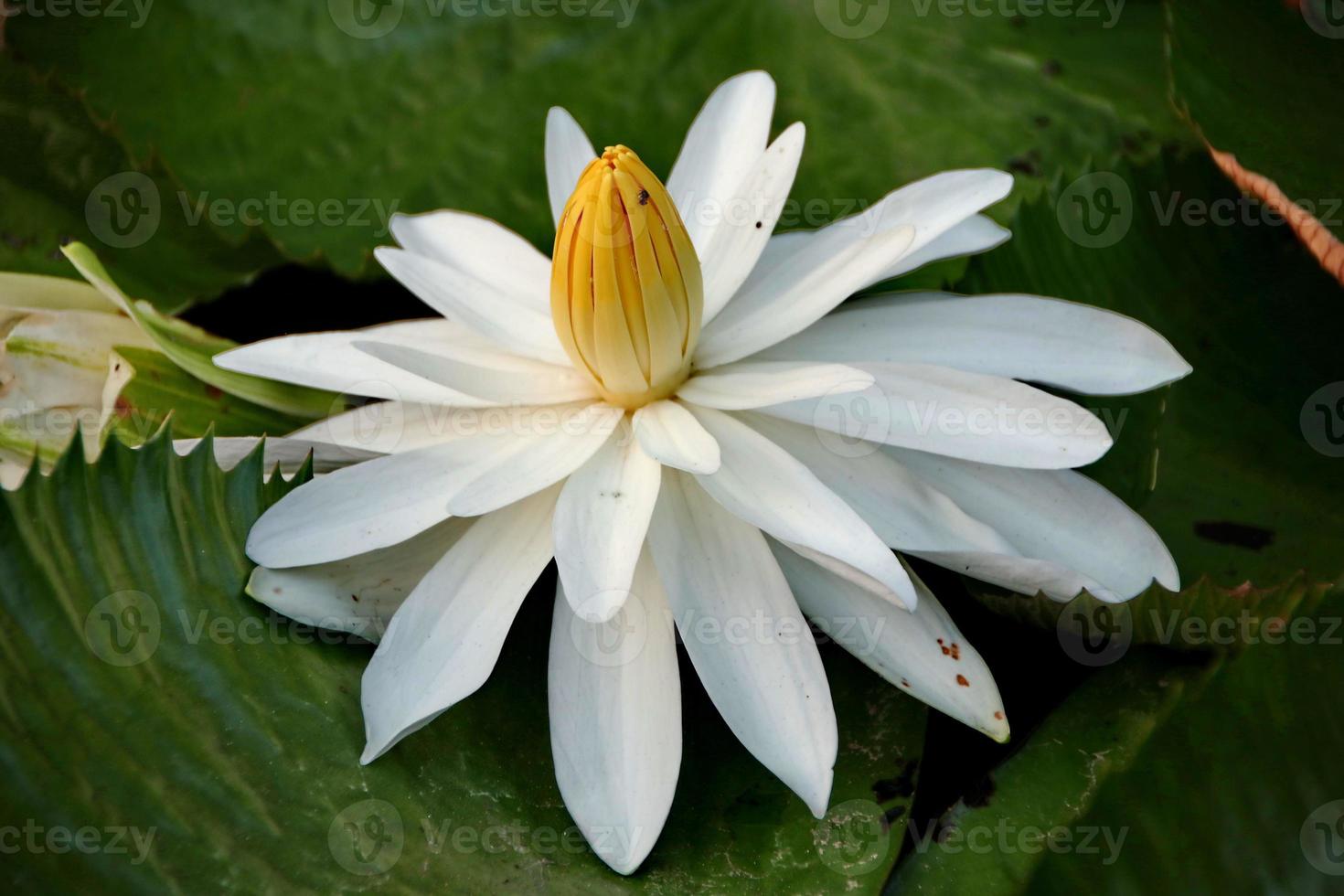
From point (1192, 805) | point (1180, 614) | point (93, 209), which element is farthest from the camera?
point (93, 209)

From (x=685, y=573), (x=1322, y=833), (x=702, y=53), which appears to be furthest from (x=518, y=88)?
(x=1322, y=833)

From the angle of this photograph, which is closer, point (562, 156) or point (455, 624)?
point (455, 624)

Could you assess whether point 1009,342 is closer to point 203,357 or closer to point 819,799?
point 819,799

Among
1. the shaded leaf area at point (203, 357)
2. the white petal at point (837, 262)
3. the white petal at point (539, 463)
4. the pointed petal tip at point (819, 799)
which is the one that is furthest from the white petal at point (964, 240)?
the shaded leaf area at point (203, 357)

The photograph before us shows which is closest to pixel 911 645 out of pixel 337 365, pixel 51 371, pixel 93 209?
pixel 337 365

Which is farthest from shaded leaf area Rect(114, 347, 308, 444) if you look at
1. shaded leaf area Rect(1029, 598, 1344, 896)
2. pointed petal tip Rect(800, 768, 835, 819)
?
shaded leaf area Rect(1029, 598, 1344, 896)

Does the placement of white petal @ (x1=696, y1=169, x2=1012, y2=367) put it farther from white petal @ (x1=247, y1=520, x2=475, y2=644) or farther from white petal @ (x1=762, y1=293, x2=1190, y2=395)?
white petal @ (x1=247, y1=520, x2=475, y2=644)

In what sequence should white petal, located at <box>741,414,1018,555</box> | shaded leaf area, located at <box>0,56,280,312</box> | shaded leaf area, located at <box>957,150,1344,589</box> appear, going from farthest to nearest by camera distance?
shaded leaf area, located at <box>0,56,280,312</box> < shaded leaf area, located at <box>957,150,1344,589</box> < white petal, located at <box>741,414,1018,555</box>

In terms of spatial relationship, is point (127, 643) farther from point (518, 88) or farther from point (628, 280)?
point (518, 88)

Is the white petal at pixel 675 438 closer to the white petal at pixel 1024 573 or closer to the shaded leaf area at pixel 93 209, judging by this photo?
the white petal at pixel 1024 573
